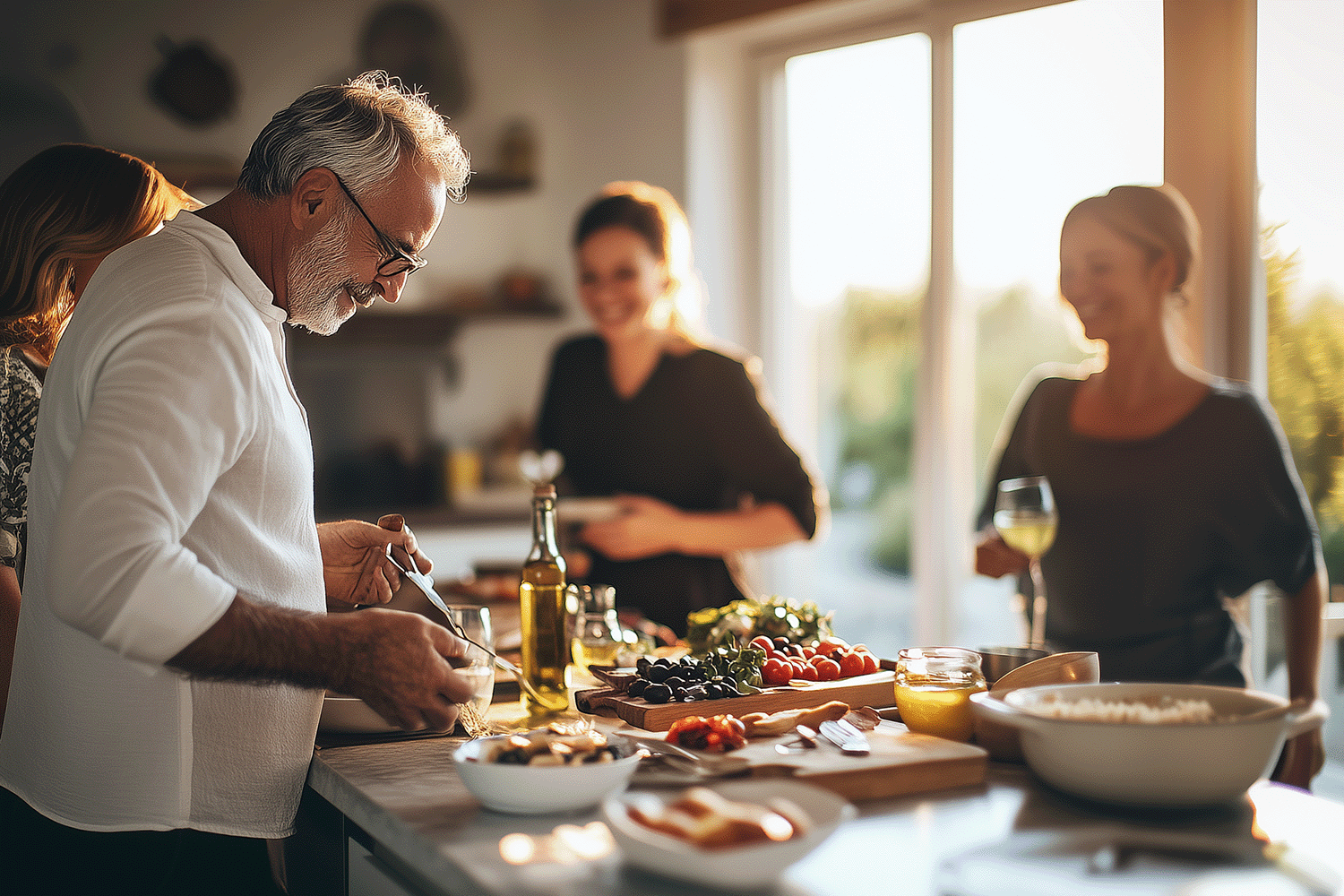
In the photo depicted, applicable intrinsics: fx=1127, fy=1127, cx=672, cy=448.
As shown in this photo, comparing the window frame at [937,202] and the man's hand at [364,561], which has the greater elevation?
the window frame at [937,202]

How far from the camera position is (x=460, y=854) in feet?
3.33

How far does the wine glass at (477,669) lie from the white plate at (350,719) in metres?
0.10

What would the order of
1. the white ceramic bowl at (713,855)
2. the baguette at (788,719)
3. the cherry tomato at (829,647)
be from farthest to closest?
the cherry tomato at (829,647)
the baguette at (788,719)
the white ceramic bowl at (713,855)

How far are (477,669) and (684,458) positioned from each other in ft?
4.87

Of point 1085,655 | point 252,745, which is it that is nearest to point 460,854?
point 252,745

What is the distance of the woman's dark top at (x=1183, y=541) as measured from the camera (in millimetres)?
2078

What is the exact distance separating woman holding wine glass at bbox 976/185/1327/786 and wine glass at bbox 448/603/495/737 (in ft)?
3.11

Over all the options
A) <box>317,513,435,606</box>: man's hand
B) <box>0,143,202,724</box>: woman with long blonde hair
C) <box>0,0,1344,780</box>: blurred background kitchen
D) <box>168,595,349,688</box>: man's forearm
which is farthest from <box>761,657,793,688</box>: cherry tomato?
<box>0,0,1344,780</box>: blurred background kitchen

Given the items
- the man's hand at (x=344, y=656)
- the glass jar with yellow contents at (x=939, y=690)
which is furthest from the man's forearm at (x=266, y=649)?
the glass jar with yellow contents at (x=939, y=690)

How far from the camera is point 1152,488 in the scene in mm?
2176

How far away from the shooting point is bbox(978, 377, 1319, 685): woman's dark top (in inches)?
81.8

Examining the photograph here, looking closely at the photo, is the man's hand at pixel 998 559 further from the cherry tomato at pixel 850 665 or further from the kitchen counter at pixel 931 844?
the kitchen counter at pixel 931 844

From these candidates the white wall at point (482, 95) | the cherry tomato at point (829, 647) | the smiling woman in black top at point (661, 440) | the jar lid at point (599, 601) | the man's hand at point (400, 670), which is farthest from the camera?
the white wall at point (482, 95)

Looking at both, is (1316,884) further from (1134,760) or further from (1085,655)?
(1085,655)
